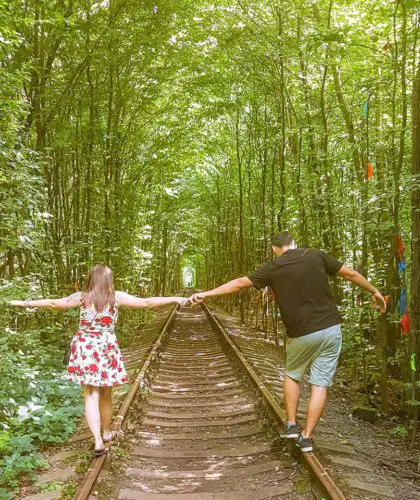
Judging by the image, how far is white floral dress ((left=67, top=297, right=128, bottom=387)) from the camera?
468 cm

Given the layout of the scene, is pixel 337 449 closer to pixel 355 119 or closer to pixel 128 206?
pixel 355 119

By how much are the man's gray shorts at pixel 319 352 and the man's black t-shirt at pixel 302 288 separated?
0.07m

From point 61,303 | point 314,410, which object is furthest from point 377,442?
point 61,303

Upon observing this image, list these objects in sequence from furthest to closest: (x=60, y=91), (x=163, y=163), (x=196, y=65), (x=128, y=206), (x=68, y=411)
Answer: (x=163, y=163), (x=128, y=206), (x=196, y=65), (x=60, y=91), (x=68, y=411)

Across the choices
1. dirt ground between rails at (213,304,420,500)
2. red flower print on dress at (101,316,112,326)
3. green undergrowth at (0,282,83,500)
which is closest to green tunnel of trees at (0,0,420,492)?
green undergrowth at (0,282,83,500)

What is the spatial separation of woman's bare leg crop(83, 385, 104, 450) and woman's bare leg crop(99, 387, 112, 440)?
0.16 metres

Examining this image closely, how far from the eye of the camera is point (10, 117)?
6645 mm

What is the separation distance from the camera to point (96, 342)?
4754 millimetres

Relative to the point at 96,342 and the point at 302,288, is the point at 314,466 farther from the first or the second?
the point at 96,342

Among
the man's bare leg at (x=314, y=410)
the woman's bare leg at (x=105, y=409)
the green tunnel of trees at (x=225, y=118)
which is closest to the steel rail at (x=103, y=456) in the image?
the woman's bare leg at (x=105, y=409)

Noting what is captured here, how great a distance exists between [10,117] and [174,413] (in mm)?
4580

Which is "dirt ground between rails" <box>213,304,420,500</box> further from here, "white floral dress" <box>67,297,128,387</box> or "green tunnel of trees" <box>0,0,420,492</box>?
"white floral dress" <box>67,297,128,387</box>

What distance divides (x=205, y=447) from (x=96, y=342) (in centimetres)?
174

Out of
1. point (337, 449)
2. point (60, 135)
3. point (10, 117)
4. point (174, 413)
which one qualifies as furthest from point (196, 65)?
point (337, 449)
